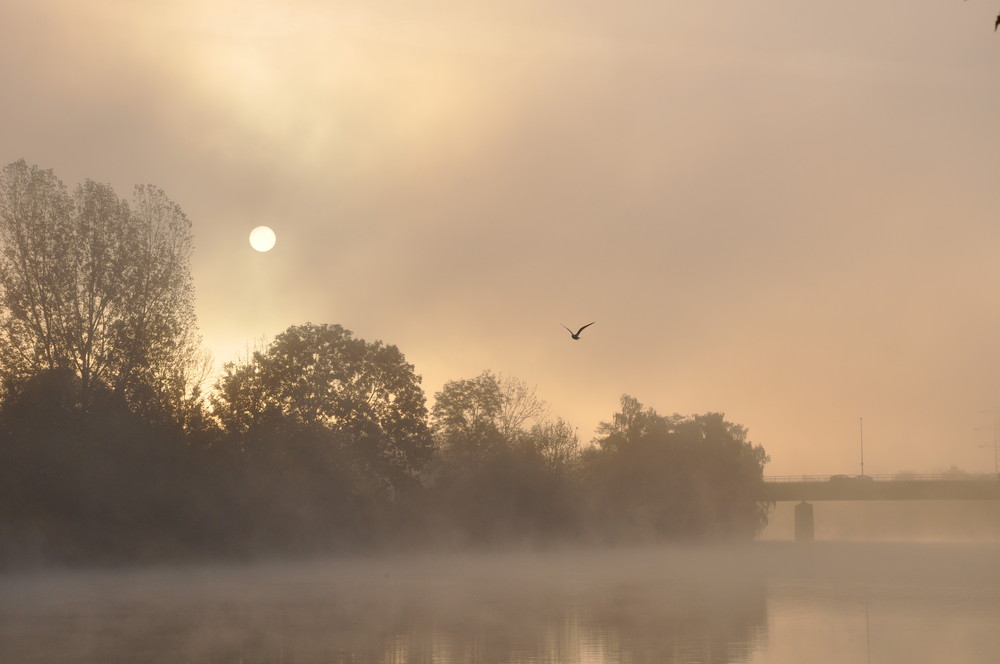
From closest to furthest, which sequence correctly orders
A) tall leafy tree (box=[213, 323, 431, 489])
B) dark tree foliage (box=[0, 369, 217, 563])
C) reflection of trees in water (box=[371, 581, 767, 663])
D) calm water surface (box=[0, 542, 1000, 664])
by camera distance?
reflection of trees in water (box=[371, 581, 767, 663]) < calm water surface (box=[0, 542, 1000, 664]) < dark tree foliage (box=[0, 369, 217, 563]) < tall leafy tree (box=[213, 323, 431, 489])

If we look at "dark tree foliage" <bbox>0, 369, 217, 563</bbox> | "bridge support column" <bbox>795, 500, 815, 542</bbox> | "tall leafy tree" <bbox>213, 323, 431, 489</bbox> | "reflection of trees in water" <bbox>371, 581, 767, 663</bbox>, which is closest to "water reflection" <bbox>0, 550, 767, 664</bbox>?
"reflection of trees in water" <bbox>371, 581, 767, 663</bbox>

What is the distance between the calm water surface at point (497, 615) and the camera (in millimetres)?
36375

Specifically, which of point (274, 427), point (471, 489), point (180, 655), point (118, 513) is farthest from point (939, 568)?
point (180, 655)

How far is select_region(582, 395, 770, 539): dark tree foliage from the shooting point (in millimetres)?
126062

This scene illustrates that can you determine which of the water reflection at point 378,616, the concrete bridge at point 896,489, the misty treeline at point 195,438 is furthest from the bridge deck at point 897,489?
the water reflection at point 378,616

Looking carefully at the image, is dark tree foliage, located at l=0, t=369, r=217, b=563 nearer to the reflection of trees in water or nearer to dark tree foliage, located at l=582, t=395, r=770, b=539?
the reflection of trees in water

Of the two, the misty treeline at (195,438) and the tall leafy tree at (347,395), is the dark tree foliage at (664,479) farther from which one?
the tall leafy tree at (347,395)

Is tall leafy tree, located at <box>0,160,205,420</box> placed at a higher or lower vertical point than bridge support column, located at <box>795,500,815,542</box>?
higher

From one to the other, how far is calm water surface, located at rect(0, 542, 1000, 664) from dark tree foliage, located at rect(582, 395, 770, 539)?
42.7m

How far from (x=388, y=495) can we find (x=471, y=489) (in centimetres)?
1173

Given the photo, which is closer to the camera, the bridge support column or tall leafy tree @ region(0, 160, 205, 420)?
tall leafy tree @ region(0, 160, 205, 420)

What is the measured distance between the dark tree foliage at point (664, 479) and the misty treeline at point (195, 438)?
→ 2.45 meters

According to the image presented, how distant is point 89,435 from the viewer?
233 ft

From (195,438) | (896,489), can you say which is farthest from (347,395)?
(896,489)
